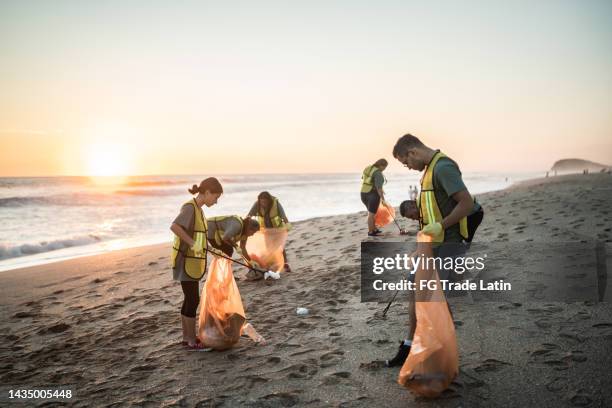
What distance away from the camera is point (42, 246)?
408 inches

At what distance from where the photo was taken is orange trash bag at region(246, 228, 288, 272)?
625 cm

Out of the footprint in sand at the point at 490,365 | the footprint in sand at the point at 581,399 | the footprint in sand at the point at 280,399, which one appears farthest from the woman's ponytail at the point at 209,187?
the footprint in sand at the point at 581,399

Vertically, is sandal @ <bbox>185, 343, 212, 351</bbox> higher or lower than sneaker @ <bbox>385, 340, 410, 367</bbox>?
lower

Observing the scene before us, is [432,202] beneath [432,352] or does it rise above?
above

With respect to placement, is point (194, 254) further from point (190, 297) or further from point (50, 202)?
point (50, 202)

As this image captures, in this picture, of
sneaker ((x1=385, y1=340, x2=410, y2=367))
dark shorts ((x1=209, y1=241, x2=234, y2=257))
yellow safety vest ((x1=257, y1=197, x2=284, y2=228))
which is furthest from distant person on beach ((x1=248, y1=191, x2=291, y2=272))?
sneaker ((x1=385, y1=340, x2=410, y2=367))

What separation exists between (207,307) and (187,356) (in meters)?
0.48

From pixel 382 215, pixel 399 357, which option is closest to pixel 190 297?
pixel 399 357

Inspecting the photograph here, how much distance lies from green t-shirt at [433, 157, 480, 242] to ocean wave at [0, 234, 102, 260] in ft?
34.2

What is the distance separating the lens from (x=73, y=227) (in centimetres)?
1380

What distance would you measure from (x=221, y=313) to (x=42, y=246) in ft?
29.5

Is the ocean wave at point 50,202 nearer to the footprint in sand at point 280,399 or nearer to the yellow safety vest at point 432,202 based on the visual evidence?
the footprint in sand at point 280,399

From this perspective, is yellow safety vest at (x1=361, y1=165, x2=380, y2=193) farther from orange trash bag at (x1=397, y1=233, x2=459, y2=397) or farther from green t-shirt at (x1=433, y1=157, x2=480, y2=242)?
orange trash bag at (x1=397, y1=233, x2=459, y2=397)

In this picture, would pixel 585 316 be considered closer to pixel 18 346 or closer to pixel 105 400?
pixel 105 400
